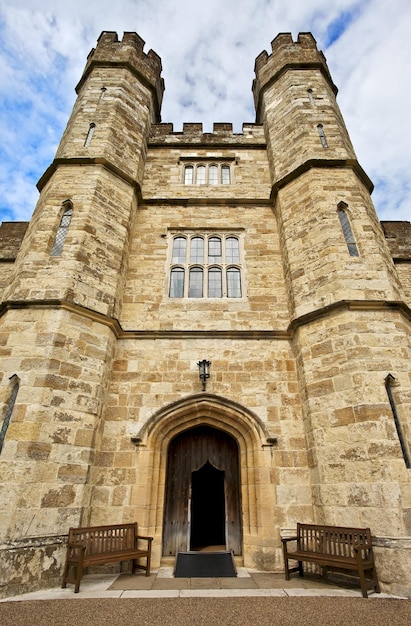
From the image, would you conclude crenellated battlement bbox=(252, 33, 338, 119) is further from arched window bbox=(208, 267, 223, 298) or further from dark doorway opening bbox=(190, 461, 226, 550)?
dark doorway opening bbox=(190, 461, 226, 550)

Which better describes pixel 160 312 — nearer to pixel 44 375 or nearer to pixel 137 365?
pixel 137 365

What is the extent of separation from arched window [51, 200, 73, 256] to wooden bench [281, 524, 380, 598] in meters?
6.58

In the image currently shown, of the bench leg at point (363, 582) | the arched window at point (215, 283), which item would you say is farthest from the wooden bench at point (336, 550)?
the arched window at point (215, 283)

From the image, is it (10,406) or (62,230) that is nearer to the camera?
(10,406)

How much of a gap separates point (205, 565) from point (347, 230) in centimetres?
671

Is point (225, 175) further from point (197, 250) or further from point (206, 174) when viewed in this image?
point (197, 250)

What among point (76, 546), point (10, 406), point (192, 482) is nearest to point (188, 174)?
point (10, 406)

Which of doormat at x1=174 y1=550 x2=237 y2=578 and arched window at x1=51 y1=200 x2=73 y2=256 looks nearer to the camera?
doormat at x1=174 y1=550 x2=237 y2=578

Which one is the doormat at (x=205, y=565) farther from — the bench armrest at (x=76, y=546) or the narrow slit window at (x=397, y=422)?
the narrow slit window at (x=397, y=422)

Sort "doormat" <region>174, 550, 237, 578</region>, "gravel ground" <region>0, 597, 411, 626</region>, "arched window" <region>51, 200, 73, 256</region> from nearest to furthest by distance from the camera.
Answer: "gravel ground" <region>0, 597, 411, 626</region>
"doormat" <region>174, 550, 237, 578</region>
"arched window" <region>51, 200, 73, 256</region>

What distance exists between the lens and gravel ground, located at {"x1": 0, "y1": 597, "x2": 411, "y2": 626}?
10.9ft

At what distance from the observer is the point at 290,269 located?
7129mm

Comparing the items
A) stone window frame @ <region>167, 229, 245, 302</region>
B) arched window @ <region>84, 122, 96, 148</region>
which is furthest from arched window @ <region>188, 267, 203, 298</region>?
arched window @ <region>84, 122, 96, 148</region>

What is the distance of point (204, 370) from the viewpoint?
6.38m
